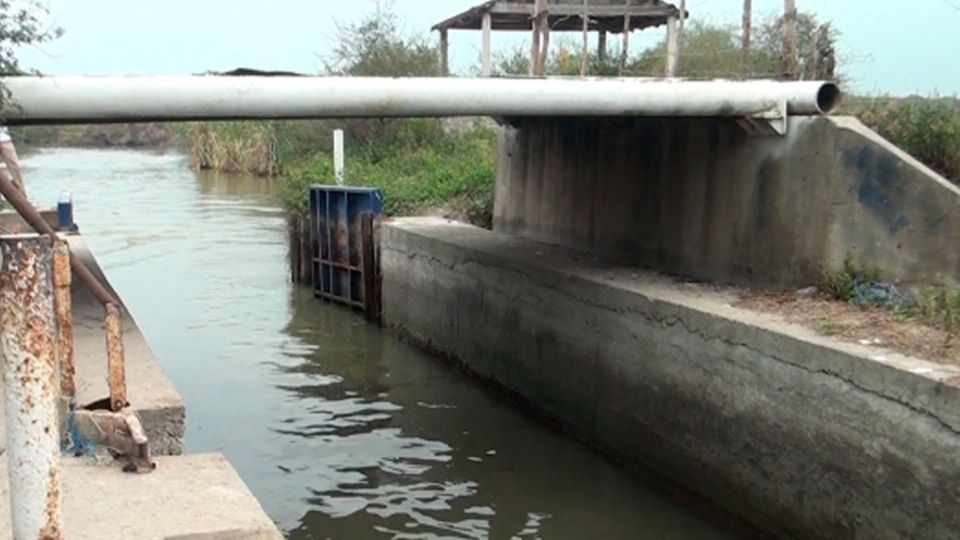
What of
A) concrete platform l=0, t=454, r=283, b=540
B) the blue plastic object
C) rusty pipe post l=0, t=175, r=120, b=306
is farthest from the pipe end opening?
the blue plastic object

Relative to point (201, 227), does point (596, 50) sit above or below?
above

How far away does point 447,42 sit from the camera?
25.3 m

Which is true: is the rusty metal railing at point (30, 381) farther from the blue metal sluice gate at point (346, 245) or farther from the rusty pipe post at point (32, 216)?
the blue metal sluice gate at point (346, 245)

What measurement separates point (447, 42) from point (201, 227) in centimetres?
735

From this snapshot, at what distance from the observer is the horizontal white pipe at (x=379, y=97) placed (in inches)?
285

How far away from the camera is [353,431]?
10344 millimetres

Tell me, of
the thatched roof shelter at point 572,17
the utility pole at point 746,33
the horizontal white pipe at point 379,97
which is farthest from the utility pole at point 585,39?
the horizontal white pipe at point 379,97

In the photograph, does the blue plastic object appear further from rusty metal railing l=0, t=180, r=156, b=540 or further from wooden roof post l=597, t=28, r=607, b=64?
wooden roof post l=597, t=28, r=607, b=64

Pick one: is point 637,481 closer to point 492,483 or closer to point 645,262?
point 492,483

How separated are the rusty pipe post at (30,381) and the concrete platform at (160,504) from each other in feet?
4.96

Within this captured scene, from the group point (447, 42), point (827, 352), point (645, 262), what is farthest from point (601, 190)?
point (447, 42)

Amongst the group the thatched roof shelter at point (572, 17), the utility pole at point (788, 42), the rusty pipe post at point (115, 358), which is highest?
the thatched roof shelter at point (572, 17)

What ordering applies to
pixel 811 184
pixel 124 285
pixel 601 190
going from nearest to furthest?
pixel 811 184
pixel 601 190
pixel 124 285

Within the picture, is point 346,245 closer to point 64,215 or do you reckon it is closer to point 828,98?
point 64,215
